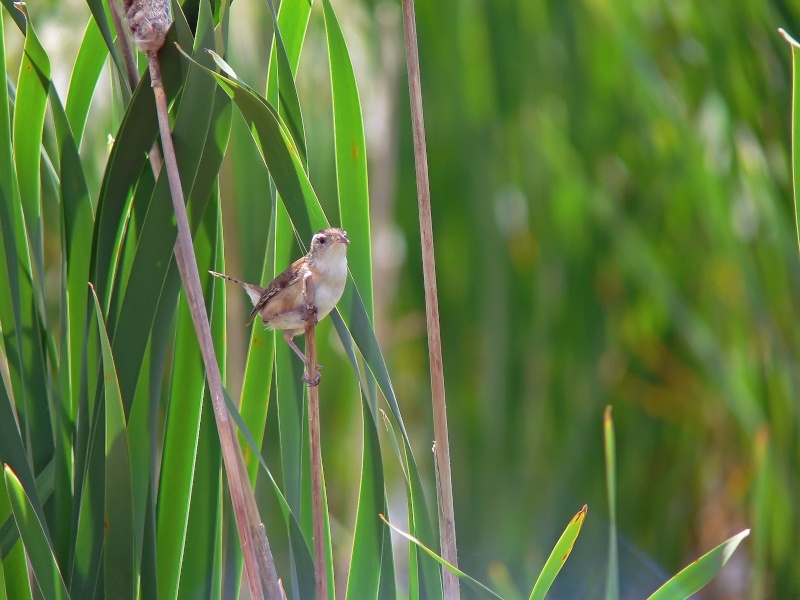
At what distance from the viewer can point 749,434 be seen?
1.80 m

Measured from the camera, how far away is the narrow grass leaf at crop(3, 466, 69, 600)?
560 mm

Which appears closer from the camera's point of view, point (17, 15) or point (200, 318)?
point (200, 318)

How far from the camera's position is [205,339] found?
2.00 feet

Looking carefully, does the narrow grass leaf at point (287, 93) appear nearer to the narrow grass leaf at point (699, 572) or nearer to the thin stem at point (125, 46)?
the thin stem at point (125, 46)

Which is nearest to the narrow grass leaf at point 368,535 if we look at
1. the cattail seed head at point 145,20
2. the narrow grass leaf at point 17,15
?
the cattail seed head at point 145,20

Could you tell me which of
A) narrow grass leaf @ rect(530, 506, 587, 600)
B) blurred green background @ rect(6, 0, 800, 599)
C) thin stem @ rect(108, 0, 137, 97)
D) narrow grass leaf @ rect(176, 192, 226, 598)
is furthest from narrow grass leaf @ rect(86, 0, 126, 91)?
blurred green background @ rect(6, 0, 800, 599)

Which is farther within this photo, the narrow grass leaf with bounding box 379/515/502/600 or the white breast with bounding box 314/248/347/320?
the white breast with bounding box 314/248/347/320

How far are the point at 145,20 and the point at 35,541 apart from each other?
39 centimetres

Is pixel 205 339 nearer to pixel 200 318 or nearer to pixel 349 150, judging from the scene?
pixel 200 318

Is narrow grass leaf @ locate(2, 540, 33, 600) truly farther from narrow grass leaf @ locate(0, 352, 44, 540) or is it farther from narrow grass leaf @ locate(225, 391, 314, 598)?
narrow grass leaf @ locate(225, 391, 314, 598)

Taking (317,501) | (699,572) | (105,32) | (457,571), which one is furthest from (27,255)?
(699,572)

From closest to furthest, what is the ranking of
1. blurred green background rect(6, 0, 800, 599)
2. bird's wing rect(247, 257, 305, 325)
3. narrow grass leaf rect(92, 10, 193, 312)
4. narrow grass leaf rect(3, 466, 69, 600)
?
1. narrow grass leaf rect(3, 466, 69, 600)
2. narrow grass leaf rect(92, 10, 193, 312)
3. bird's wing rect(247, 257, 305, 325)
4. blurred green background rect(6, 0, 800, 599)

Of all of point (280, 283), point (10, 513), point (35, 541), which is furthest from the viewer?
point (280, 283)

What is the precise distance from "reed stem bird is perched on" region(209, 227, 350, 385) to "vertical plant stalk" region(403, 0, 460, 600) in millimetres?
73
